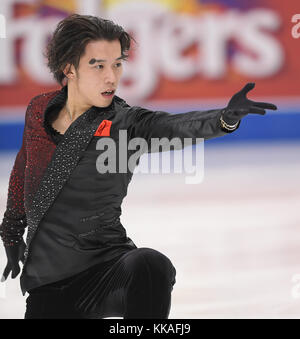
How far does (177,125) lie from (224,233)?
207 centimetres

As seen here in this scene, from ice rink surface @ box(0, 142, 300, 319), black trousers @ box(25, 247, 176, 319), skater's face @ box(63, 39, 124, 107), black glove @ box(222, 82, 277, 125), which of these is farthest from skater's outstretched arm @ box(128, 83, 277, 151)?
ice rink surface @ box(0, 142, 300, 319)

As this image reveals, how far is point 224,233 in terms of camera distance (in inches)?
161

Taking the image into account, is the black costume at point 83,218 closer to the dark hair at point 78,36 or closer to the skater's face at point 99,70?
the skater's face at point 99,70

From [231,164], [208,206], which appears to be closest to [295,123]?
[231,164]

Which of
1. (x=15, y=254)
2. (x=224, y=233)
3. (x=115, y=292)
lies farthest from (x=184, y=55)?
(x=115, y=292)

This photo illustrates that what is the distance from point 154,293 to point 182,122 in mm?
513

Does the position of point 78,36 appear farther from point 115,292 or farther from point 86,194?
point 115,292

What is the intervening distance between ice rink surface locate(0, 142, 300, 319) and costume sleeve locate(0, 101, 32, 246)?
1.59 feet

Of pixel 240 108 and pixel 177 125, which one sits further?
pixel 177 125

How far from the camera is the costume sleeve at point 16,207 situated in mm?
2410

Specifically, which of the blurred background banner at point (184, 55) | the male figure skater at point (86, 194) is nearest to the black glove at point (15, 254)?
the male figure skater at point (86, 194)

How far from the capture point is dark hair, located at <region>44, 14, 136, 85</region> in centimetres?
224

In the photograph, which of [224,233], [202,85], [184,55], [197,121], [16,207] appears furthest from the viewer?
[202,85]

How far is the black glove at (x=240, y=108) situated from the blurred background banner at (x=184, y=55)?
5.06 metres
